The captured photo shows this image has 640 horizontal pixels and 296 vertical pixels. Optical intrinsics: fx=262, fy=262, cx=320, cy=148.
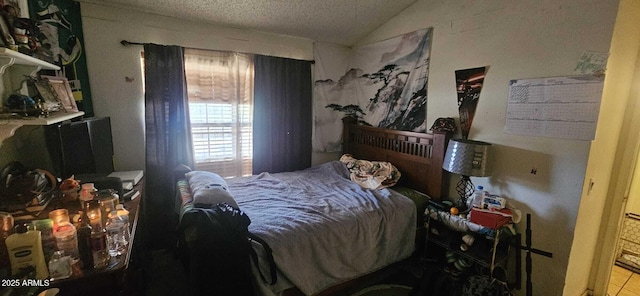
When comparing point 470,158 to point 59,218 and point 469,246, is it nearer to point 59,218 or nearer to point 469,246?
point 469,246

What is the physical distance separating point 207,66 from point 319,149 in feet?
5.41

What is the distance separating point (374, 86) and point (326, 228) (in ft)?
6.56

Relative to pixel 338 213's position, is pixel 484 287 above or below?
below

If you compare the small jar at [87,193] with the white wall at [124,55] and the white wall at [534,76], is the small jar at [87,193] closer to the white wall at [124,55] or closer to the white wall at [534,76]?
the white wall at [124,55]

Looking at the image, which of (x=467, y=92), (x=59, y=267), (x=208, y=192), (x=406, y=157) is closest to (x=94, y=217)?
(x=59, y=267)

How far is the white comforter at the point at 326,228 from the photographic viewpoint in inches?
65.2

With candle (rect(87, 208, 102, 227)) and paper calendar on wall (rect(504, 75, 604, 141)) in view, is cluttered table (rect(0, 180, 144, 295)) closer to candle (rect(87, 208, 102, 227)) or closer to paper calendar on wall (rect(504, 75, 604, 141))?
candle (rect(87, 208, 102, 227))

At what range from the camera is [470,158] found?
1.95m

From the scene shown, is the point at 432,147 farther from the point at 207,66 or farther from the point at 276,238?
the point at 207,66

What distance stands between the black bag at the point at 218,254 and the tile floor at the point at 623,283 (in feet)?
9.49

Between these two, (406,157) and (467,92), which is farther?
(406,157)

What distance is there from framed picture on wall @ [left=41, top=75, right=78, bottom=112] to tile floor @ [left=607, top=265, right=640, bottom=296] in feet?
14.2

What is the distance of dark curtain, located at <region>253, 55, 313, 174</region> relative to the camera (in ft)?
9.80

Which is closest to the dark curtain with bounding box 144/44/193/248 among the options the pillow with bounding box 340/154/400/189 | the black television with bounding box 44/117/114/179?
the black television with bounding box 44/117/114/179
